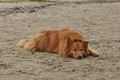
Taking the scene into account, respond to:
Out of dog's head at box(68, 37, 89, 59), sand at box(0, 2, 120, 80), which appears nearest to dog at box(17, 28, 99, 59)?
dog's head at box(68, 37, 89, 59)

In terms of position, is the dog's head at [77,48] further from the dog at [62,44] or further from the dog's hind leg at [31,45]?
the dog's hind leg at [31,45]

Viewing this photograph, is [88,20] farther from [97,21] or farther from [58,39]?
[58,39]

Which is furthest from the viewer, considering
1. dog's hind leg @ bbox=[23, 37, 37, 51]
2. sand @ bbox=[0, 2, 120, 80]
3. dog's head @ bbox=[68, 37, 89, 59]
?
dog's hind leg @ bbox=[23, 37, 37, 51]

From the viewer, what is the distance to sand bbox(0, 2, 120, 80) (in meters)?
6.34

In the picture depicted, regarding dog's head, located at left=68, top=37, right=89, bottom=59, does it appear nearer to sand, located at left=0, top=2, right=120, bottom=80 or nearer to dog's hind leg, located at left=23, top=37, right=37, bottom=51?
sand, located at left=0, top=2, right=120, bottom=80

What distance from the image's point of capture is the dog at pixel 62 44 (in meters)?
7.64

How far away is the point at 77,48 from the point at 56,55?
0.80m

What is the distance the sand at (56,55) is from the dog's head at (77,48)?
158 millimetres

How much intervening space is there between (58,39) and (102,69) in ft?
6.95

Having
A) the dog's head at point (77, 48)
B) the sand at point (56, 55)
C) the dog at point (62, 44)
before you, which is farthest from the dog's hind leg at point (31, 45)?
the dog's head at point (77, 48)

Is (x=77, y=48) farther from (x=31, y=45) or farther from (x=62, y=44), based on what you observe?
(x=31, y=45)

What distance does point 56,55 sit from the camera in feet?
26.6

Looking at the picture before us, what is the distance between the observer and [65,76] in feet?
20.3

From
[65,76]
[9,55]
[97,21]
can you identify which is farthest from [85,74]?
[97,21]
